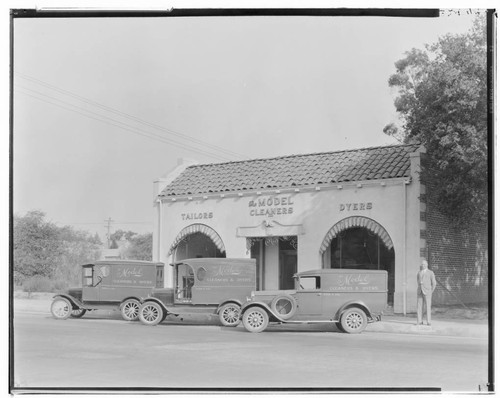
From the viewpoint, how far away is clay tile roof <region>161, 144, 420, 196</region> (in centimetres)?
1617

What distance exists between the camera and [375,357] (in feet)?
45.4

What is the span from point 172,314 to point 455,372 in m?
6.40

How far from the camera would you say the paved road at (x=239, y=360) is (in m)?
13.3

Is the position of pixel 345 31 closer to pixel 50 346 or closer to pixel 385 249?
pixel 385 249

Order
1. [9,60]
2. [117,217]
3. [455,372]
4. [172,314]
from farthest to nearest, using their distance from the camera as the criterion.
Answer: [172,314], [117,217], [9,60], [455,372]

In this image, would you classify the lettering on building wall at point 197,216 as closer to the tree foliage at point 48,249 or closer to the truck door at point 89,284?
the tree foliage at point 48,249

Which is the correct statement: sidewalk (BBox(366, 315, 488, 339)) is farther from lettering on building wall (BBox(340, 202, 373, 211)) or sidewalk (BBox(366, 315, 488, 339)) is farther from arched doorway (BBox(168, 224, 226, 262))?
arched doorway (BBox(168, 224, 226, 262))

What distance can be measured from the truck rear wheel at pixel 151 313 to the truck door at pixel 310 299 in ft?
10.2

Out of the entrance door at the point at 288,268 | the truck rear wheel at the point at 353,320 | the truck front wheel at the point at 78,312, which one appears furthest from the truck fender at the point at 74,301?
the truck rear wheel at the point at 353,320

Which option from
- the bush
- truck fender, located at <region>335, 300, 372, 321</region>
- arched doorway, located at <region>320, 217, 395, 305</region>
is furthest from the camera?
arched doorway, located at <region>320, 217, 395, 305</region>

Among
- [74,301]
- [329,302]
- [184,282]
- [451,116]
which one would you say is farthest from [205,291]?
[451,116]

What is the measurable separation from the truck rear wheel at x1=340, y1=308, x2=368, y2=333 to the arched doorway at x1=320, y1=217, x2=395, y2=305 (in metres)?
0.72

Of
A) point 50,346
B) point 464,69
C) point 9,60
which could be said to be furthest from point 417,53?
point 50,346

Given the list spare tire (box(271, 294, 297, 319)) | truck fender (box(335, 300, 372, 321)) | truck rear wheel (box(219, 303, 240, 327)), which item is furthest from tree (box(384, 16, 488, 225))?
truck rear wheel (box(219, 303, 240, 327))
